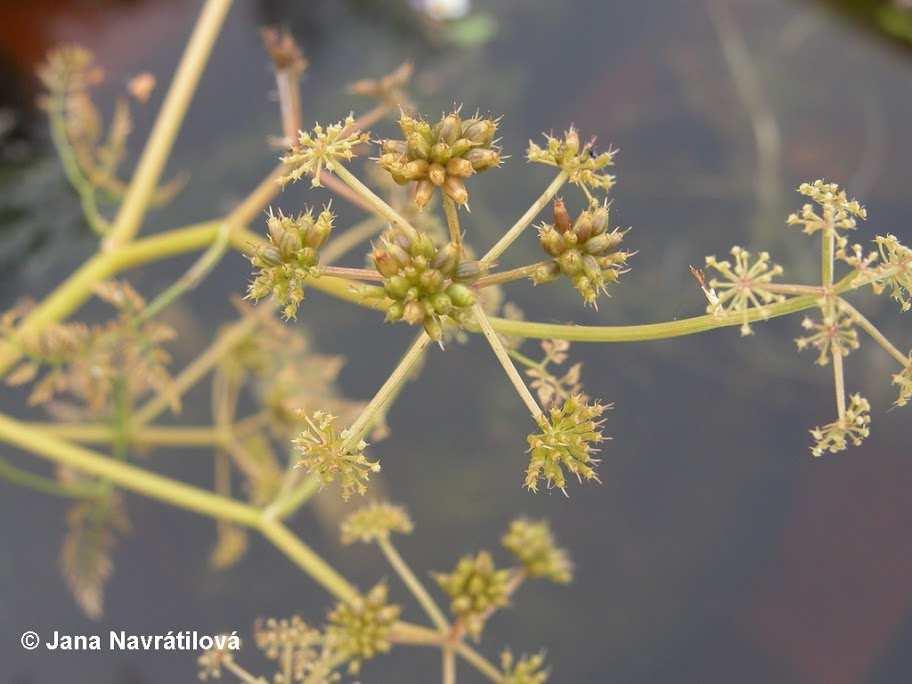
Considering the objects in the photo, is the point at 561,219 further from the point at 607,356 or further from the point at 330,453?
the point at 607,356

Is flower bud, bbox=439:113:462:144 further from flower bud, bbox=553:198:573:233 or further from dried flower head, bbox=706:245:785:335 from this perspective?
dried flower head, bbox=706:245:785:335

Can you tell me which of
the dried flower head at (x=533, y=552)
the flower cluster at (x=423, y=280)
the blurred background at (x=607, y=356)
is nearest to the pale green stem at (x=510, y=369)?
the flower cluster at (x=423, y=280)

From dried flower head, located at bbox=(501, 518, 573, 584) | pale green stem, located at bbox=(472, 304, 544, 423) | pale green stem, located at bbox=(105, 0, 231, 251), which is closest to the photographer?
pale green stem, located at bbox=(472, 304, 544, 423)

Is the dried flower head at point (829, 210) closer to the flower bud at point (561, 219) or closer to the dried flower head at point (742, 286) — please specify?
the dried flower head at point (742, 286)

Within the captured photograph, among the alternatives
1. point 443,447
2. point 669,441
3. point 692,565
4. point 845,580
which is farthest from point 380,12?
point 845,580

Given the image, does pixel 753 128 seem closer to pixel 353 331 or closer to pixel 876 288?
pixel 353 331

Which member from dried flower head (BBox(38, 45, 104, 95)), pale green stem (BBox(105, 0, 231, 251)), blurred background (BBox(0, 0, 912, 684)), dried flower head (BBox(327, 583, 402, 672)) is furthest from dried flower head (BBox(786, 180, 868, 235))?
dried flower head (BBox(38, 45, 104, 95))

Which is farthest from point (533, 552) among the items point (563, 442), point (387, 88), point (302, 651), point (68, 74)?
point (68, 74)
